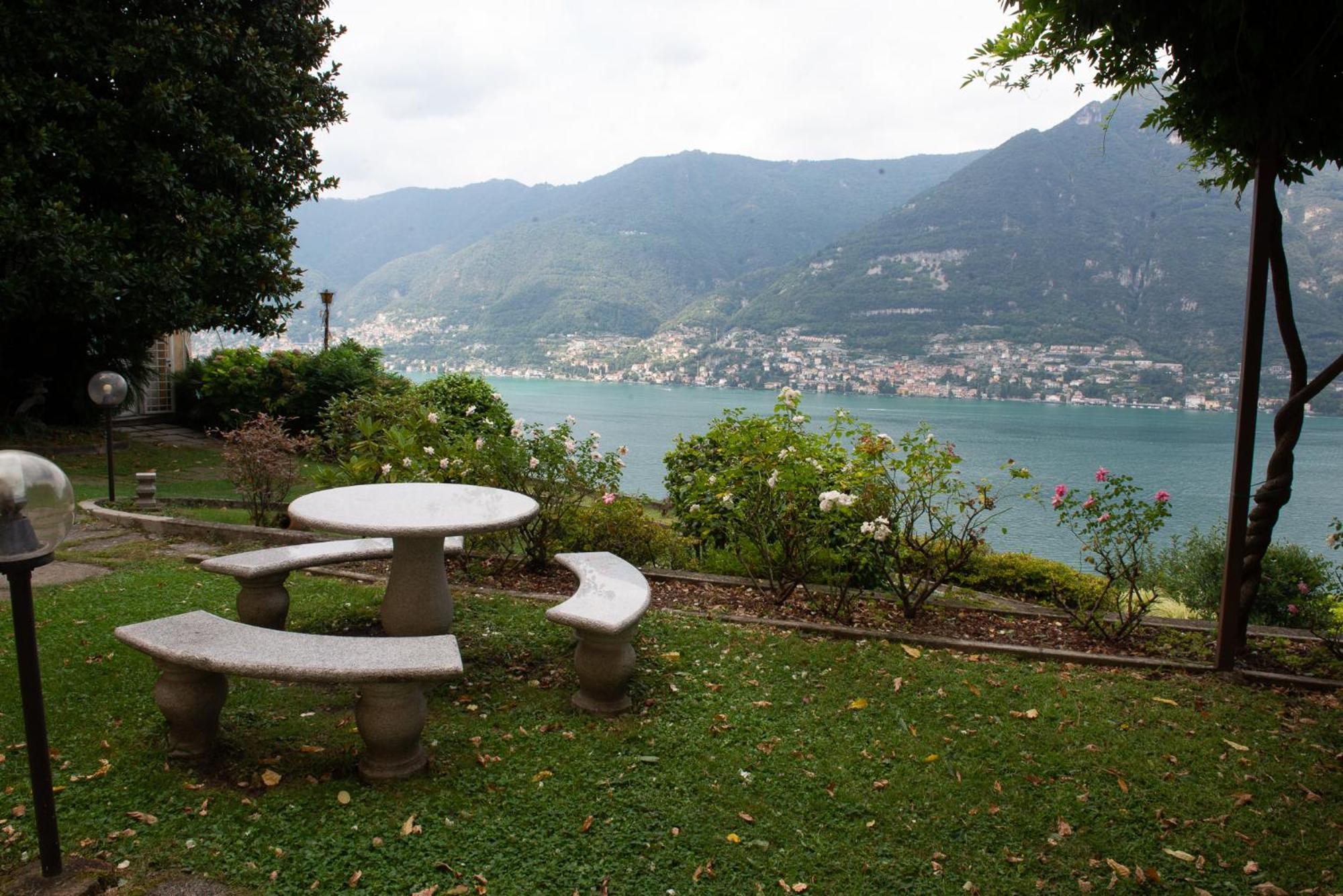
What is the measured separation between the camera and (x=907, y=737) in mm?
3338

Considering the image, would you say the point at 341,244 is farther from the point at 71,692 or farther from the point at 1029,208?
the point at 71,692

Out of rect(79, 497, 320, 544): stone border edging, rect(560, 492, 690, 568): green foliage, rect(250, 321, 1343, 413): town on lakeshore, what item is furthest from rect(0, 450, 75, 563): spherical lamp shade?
rect(250, 321, 1343, 413): town on lakeshore

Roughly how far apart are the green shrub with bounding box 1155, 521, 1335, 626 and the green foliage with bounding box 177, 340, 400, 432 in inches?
511

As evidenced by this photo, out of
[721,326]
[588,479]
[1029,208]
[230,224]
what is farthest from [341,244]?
[588,479]

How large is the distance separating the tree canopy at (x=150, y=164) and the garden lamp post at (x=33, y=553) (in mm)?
9400

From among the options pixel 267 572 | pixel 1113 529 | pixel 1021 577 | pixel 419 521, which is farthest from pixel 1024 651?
pixel 267 572

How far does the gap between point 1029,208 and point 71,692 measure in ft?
190

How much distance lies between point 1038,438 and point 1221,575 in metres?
22.3

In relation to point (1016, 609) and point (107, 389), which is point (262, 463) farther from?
point (1016, 609)

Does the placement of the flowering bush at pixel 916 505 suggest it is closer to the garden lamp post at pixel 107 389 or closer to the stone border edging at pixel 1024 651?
the stone border edging at pixel 1024 651

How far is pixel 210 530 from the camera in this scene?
672cm

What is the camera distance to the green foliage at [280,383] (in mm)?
14570

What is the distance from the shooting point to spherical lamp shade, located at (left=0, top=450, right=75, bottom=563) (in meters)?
1.93

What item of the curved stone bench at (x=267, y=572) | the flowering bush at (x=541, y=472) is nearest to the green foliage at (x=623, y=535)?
the flowering bush at (x=541, y=472)
